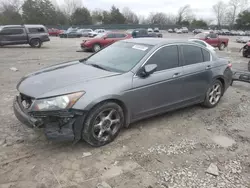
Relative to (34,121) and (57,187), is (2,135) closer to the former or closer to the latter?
(34,121)

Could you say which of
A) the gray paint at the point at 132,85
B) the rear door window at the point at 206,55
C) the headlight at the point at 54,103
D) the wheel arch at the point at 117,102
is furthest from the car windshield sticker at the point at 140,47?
the headlight at the point at 54,103

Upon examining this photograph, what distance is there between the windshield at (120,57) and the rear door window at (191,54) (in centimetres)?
87

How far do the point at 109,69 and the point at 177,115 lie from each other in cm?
191

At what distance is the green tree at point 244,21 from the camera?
74.6 metres

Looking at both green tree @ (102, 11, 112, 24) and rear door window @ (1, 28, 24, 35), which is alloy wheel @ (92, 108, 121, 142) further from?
green tree @ (102, 11, 112, 24)

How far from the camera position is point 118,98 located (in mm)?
3512

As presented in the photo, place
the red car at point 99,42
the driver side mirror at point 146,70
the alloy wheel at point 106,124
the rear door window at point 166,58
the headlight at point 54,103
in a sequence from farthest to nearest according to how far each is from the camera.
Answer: the red car at point 99,42, the rear door window at point 166,58, the driver side mirror at point 146,70, the alloy wheel at point 106,124, the headlight at point 54,103

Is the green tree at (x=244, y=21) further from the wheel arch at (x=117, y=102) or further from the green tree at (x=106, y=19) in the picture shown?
the wheel arch at (x=117, y=102)

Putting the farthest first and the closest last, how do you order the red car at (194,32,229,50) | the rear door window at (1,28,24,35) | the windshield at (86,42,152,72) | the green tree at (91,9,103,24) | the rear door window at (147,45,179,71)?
1. the green tree at (91,9,103,24)
2. the red car at (194,32,229,50)
3. the rear door window at (1,28,24,35)
4. the rear door window at (147,45,179,71)
5. the windshield at (86,42,152,72)

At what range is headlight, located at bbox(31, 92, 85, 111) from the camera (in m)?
3.07

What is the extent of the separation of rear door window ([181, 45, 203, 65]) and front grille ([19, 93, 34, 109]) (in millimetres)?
2964

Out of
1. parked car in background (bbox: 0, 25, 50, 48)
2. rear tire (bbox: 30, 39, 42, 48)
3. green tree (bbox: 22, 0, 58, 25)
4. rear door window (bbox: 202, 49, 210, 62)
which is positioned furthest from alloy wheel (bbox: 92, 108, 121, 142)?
green tree (bbox: 22, 0, 58, 25)

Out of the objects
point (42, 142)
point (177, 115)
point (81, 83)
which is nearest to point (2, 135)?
point (42, 142)

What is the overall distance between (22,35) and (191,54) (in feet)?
54.9
